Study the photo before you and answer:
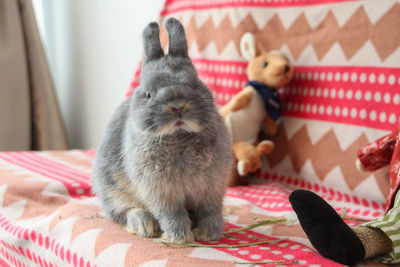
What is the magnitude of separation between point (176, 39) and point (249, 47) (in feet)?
2.10

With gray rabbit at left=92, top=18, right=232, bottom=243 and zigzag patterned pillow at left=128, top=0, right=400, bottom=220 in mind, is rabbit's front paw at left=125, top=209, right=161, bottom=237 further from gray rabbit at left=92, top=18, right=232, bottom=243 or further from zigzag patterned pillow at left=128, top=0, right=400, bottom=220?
zigzag patterned pillow at left=128, top=0, right=400, bottom=220

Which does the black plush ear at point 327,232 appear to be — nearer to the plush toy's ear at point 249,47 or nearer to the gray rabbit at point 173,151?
the gray rabbit at point 173,151

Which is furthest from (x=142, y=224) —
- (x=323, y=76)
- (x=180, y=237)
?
(x=323, y=76)

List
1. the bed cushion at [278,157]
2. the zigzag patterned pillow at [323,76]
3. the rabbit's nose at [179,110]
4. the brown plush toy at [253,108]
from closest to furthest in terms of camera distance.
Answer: the rabbit's nose at [179,110] → the bed cushion at [278,157] → the zigzag patterned pillow at [323,76] → the brown plush toy at [253,108]

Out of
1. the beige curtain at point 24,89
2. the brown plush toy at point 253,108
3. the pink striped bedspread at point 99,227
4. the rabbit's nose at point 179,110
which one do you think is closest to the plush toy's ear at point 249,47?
the brown plush toy at point 253,108

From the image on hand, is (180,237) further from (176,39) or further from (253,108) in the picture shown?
(253,108)

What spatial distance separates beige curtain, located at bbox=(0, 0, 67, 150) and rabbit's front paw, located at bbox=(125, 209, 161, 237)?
169 cm

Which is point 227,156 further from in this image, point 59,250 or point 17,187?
point 17,187

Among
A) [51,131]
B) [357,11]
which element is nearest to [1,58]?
[51,131]

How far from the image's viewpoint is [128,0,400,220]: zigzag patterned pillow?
1.22m

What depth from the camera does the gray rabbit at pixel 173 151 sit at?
2.62 feet

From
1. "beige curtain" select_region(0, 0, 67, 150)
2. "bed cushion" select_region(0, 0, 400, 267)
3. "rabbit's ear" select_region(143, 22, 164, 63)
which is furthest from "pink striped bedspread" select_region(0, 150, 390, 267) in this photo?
"beige curtain" select_region(0, 0, 67, 150)

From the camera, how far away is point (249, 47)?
1.47 m

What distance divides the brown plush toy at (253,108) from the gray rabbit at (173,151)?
0.50 meters
